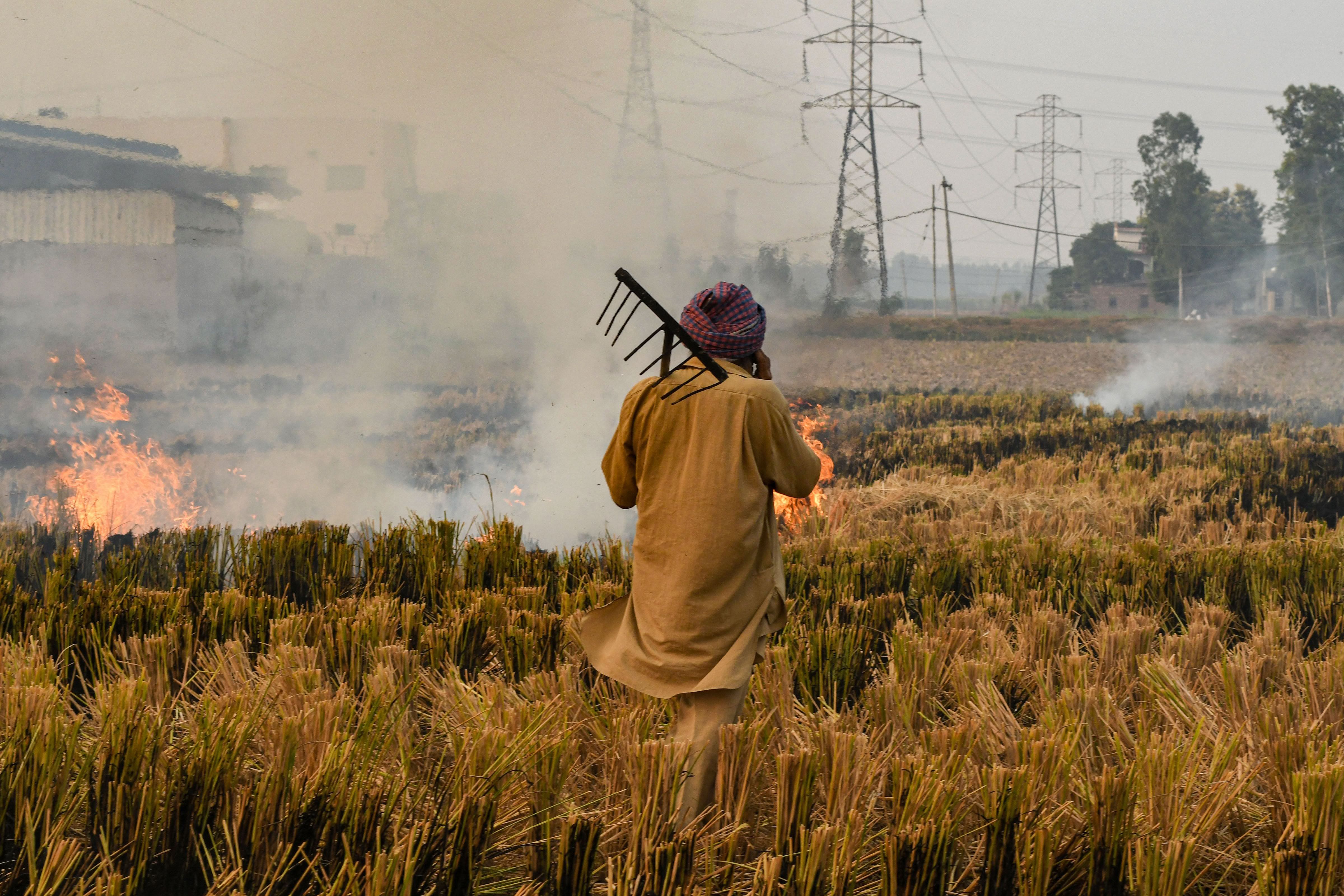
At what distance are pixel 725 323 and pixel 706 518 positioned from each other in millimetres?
482

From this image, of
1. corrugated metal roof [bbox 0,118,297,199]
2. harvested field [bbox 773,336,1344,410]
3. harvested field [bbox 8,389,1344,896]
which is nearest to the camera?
harvested field [bbox 8,389,1344,896]

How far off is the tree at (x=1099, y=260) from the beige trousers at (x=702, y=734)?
44528 mm

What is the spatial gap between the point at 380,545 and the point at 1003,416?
13.3 m

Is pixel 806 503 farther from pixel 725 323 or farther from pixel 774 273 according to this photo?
pixel 774 273

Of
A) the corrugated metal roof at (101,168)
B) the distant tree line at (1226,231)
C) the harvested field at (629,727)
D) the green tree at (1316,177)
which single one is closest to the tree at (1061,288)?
the distant tree line at (1226,231)

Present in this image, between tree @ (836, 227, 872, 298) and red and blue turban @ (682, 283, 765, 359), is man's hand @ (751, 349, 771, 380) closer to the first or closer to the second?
red and blue turban @ (682, 283, 765, 359)

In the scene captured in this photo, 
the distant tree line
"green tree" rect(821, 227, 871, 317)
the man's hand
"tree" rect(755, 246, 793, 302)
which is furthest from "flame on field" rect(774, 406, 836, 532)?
the distant tree line

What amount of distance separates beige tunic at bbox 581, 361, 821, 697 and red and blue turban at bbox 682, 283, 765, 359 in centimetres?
6

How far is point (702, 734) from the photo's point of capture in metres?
2.62

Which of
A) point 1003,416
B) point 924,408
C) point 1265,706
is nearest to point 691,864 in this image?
point 1265,706

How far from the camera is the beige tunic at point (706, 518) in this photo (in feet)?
8.49

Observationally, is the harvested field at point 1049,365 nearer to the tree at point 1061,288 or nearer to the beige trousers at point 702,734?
the tree at point 1061,288

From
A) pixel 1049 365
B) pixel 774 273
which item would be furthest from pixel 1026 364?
pixel 774 273

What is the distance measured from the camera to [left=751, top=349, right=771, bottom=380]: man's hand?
2.74m
